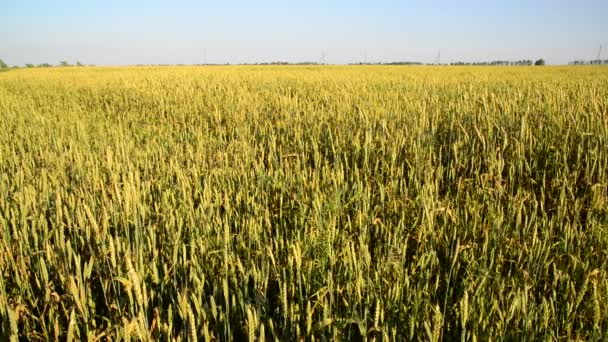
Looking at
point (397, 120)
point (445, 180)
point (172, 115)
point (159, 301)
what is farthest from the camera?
point (172, 115)

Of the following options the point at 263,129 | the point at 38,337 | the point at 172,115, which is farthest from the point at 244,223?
the point at 172,115

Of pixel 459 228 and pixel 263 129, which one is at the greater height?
pixel 263 129

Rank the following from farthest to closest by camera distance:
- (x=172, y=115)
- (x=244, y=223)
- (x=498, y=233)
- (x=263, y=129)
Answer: (x=172, y=115) < (x=263, y=129) < (x=244, y=223) < (x=498, y=233)

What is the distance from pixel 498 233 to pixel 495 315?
0.39 m

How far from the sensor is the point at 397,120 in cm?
356

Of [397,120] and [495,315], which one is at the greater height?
[397,120]

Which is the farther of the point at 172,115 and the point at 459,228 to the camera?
the point at 172,115

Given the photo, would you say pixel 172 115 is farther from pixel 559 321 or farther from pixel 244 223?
pixel 559 321

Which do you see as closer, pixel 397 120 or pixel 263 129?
pixel 397 120

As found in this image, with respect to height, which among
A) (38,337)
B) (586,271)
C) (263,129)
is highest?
(263,129)

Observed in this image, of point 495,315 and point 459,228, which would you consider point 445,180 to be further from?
point 495,315

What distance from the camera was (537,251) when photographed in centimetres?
140

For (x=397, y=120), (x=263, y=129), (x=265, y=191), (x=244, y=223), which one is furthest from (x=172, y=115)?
(x=244, y=223)

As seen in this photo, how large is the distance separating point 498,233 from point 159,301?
1198 mm
